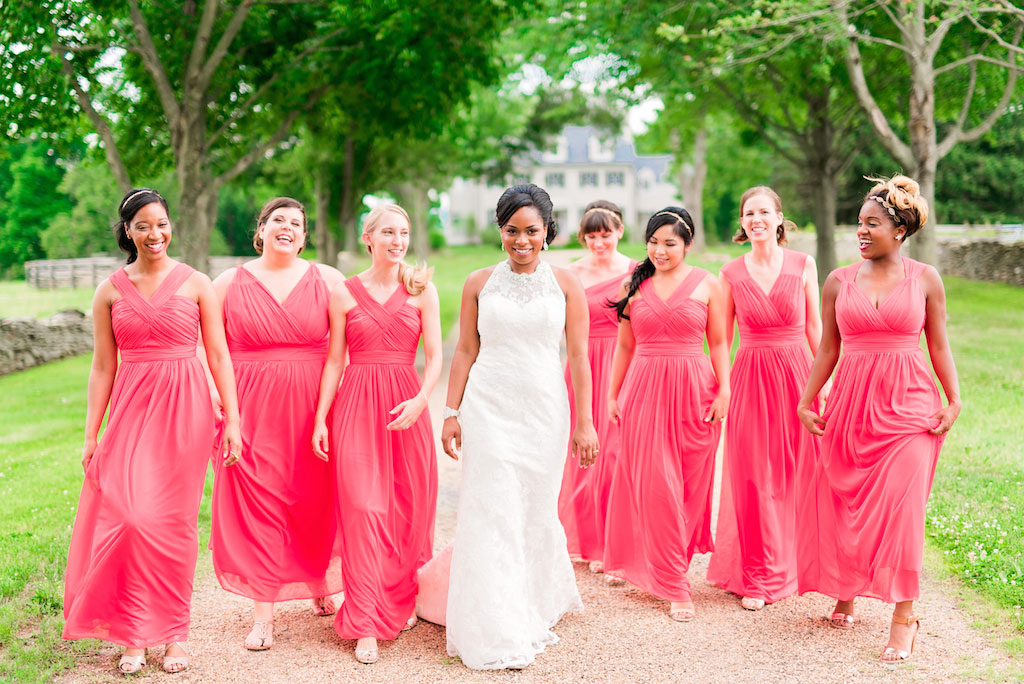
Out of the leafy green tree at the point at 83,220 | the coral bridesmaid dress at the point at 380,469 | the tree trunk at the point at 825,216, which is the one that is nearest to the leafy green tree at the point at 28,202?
the leafy green tree at the point at 83,220

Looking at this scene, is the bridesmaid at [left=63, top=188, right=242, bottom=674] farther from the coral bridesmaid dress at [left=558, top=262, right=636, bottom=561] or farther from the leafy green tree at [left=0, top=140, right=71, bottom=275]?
the leafy green tree at [left=0, top=140, right=71, bottom=275]

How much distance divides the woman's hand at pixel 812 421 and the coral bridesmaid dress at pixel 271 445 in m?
2.97

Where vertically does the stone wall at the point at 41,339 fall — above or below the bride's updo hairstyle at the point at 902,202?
below

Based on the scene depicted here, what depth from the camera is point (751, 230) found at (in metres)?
6.30

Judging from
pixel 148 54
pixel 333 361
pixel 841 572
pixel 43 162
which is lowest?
pixel 841 572

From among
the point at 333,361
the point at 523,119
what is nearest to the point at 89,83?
the point at 333,361

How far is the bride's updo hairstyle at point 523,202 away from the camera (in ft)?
16.8

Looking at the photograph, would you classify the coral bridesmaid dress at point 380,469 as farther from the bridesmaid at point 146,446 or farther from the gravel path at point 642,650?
the bridesmaid at point 146,446

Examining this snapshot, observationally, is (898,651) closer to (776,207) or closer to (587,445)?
(587,445)

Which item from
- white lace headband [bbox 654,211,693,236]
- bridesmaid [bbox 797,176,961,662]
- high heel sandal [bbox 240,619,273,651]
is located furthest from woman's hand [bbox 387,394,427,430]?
bridesmaid [bbox 797,176,961,662]

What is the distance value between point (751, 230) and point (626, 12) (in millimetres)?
15042

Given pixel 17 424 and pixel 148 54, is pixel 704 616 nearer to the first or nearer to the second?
pixel 17 424

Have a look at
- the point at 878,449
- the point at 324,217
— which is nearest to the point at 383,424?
the point at 878,449

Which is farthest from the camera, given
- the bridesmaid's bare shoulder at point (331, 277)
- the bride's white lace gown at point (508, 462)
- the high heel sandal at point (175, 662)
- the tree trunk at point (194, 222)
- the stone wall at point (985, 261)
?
the stone wall at point (985, 261)
